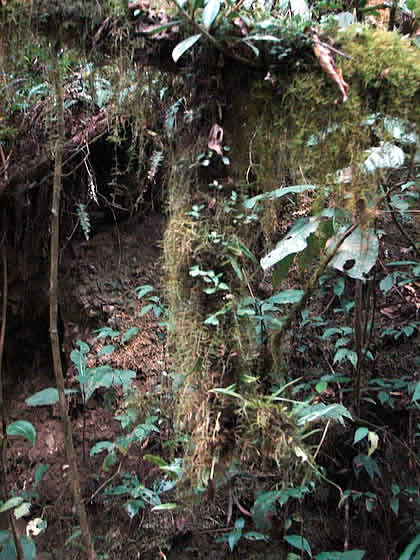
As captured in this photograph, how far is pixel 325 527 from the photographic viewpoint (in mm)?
1831

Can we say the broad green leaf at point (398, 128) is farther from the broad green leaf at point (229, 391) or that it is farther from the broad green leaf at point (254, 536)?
the broad green leaf at point (254, 536)

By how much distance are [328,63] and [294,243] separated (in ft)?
1.46

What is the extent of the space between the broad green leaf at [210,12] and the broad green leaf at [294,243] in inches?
22.0

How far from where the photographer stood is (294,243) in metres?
1.26

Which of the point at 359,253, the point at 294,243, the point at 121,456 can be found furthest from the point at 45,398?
the point at 359,253

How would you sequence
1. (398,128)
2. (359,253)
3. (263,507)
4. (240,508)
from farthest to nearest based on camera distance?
(240,508)
(263,507)
(359,253)
(398,128)

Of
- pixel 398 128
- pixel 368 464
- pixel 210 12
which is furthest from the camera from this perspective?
pixel 368 464

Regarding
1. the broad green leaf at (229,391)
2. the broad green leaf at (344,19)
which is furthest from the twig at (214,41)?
the broad green leaf at (229,391)

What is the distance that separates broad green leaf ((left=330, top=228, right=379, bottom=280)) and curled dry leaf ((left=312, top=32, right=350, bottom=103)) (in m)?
0.38

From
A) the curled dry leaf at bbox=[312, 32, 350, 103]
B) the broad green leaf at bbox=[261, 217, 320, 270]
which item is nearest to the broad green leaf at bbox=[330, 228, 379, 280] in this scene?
the broad green leaf at bbox=[261, 217, 320, 270]

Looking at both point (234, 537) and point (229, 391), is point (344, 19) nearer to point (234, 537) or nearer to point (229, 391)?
point (229, 391)

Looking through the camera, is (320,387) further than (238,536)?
No

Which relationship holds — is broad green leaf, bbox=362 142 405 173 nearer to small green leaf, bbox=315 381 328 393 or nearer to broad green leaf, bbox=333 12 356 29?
broad green leaf, bbox=333 12 356 29

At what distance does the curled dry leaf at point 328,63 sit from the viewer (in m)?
1.03
